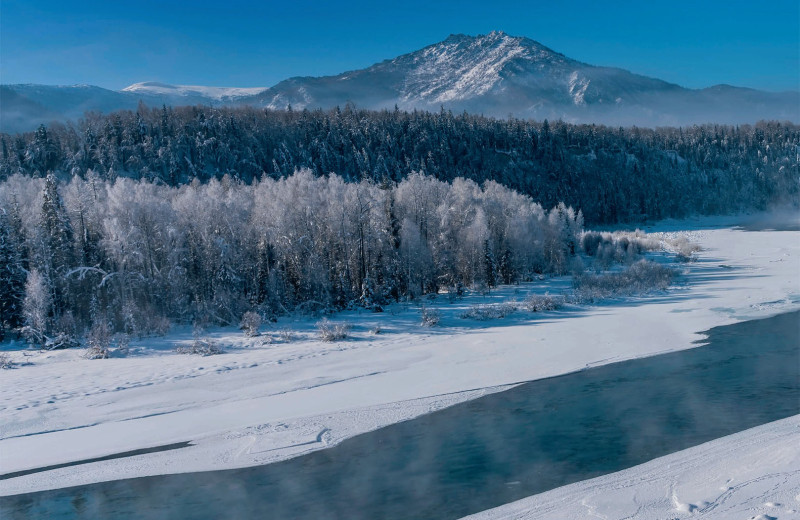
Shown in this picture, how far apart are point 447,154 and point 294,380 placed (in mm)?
86565

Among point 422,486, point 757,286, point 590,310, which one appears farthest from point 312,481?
point 757,286

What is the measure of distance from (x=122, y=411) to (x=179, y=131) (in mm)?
72741

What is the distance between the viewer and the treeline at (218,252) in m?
30.6

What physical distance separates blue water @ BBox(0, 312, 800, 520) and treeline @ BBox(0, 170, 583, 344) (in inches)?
675

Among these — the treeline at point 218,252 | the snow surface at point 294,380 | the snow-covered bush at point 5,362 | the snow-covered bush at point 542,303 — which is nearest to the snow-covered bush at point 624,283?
the snow-covered bush at point 542,303

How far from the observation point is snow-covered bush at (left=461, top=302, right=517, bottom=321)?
32219mm

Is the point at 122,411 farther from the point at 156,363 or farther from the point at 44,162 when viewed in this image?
Result: the point at 44,162

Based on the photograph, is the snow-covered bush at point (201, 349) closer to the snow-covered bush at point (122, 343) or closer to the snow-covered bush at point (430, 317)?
the snow-covered bush at point (122, 343)

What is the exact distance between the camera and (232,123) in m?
91.6

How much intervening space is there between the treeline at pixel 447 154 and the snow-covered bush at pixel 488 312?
A: 3208 centimetres

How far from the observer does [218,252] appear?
3425 centimetres

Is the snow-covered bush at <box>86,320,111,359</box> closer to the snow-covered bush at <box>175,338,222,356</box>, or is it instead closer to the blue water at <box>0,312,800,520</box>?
the snow-covered bush at <box>175,338,222,356</box>

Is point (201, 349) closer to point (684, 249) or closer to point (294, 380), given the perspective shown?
point (294, 380)

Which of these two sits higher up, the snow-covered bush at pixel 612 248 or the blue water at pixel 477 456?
the blue water at pixel 477 456
